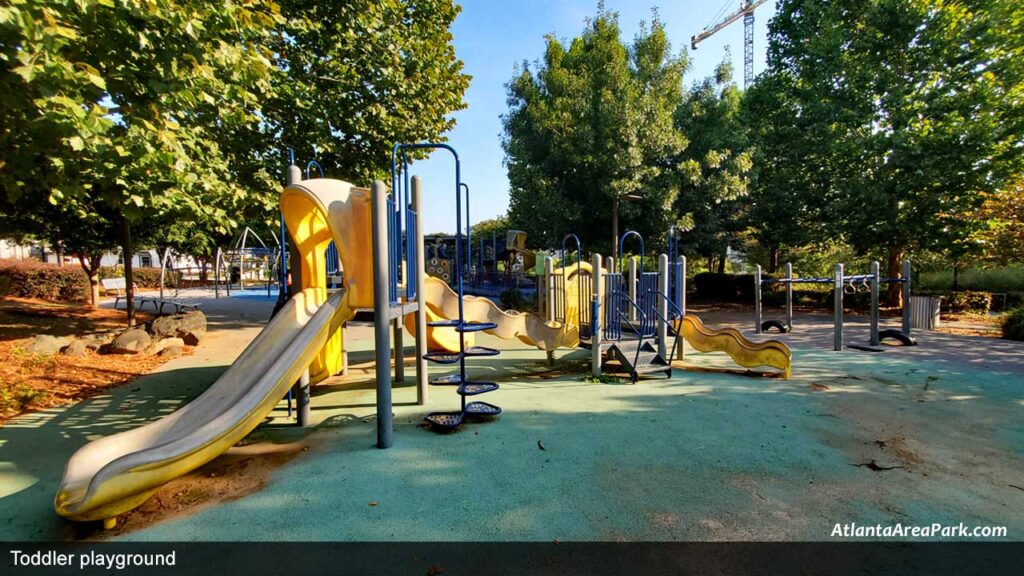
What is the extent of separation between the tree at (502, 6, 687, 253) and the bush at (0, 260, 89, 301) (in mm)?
17513

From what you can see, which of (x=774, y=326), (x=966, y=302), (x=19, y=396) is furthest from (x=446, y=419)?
(x=966, y=302)

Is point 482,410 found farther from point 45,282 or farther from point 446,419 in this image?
point 45,282

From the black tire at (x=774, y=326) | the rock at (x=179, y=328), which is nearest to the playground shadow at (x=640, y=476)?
the black tire at (x=774, y=326)

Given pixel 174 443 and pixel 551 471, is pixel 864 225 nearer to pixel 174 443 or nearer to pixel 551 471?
pixel 551 471

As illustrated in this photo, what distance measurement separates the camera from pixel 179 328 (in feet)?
33.7

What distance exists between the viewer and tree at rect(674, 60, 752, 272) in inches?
650

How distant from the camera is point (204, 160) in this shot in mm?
7391

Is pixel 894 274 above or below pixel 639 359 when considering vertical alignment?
above

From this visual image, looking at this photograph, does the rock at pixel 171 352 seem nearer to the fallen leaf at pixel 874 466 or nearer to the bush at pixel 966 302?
the fallen leaf at pixel 874 466

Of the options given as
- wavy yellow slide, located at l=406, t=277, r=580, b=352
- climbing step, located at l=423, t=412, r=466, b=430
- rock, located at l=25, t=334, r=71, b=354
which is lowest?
climbing step, located at l=423, t=412, r=466, b=430

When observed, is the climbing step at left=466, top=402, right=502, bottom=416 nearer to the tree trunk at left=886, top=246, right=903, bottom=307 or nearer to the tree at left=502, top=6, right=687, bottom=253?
the tree at left=502, top=6, right=687, bottom=253

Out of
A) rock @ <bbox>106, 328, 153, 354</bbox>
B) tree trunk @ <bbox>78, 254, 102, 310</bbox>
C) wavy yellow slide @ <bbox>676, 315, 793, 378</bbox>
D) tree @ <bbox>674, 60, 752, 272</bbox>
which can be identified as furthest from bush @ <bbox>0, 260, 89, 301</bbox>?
tree @ <bbox>674, 60, 752, 272</bbox>

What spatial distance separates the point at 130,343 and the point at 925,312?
706 inches

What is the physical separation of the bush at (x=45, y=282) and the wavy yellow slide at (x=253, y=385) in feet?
59.8
